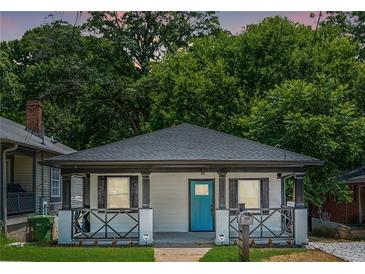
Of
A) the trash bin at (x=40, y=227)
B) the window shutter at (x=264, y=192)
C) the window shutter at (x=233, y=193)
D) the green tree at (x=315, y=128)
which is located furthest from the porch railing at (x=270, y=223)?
the trash bin at (x=40, y=227)

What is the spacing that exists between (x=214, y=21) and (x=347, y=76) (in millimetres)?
6386

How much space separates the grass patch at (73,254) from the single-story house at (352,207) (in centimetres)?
942

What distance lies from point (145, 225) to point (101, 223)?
1989 millimetres

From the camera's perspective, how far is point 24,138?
21.4 m

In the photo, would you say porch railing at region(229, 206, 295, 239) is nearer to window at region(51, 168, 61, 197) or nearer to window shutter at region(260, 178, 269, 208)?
window shutter at region(260, 178, 269, 208)

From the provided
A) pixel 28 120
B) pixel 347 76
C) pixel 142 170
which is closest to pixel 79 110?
pixel 28 120

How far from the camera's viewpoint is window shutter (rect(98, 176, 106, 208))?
65.5 ft

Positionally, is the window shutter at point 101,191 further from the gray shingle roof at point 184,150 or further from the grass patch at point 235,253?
the grass patch at point 235,253

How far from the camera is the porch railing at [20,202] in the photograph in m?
20.4

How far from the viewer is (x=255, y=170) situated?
61.8 ft

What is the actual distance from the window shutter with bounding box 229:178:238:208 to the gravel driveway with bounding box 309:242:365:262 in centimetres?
250

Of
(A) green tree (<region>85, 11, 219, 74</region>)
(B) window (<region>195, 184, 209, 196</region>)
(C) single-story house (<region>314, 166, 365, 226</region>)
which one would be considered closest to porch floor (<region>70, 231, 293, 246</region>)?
(B) window (<region>195, 184, 209, 196</region>)

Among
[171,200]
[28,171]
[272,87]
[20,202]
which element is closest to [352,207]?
[272,87]

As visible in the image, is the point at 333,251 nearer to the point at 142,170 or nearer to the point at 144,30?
the point at 142,170
